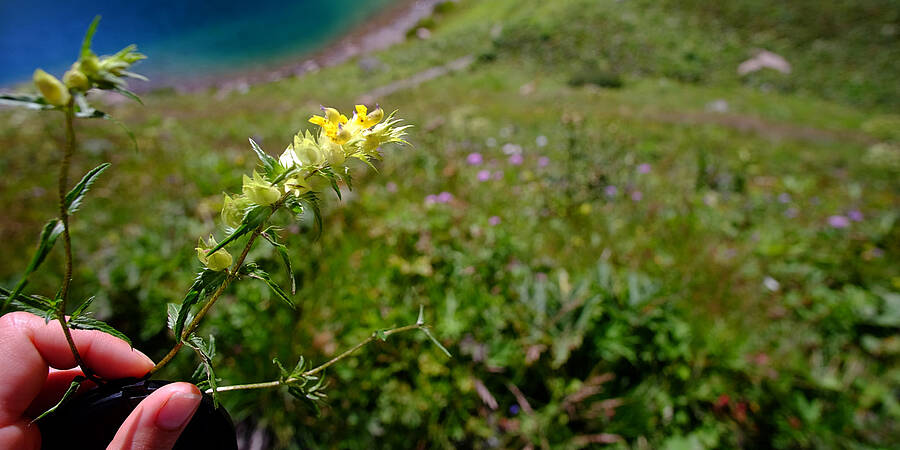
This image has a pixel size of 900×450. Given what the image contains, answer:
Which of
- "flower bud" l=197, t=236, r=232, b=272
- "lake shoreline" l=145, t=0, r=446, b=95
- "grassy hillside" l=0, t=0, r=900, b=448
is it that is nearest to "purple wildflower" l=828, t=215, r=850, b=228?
"grassy hillside" l=0, t=0, r=900, b=448

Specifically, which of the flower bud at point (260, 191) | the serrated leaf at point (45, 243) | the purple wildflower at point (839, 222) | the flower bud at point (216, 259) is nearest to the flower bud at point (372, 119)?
the flower bud at point (260, 191)

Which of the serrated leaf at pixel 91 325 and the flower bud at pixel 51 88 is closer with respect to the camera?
the flower bud at pixel 51 88

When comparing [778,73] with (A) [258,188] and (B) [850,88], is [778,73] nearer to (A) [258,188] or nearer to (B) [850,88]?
(B) [850,88]

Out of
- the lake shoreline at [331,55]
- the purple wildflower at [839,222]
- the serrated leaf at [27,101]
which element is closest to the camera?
the serrated leaf at [27,101]

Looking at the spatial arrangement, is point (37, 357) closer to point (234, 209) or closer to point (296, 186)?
point (234, 209)

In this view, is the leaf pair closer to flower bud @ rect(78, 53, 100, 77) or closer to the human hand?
flower bud @ rect(78, 53, 100, 77)

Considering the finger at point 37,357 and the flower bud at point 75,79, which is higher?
the flower bud at point 75,79

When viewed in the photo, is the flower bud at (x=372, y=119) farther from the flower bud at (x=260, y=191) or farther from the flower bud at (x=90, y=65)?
the flower bud at (x=90, y=65)

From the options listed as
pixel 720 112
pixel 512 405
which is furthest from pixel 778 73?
pixel 512 405
